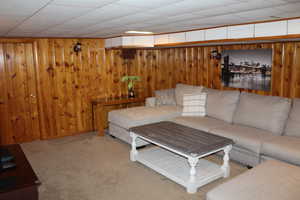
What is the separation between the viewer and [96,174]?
11.5ft

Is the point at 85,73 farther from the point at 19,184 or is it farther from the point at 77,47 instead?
the point at 19,184

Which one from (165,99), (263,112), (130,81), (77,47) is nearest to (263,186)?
(263,112)

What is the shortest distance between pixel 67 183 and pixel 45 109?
216cm

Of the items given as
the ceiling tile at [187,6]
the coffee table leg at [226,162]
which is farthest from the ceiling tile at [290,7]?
the coffee table leg at [226,162]

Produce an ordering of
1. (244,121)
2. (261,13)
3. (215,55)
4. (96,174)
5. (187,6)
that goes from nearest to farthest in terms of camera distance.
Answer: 1. (187,6)
2. (261,13)
3. (96,174)
4. (244,121)
5. (215,55)

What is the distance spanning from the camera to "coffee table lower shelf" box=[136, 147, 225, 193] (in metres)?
3.04

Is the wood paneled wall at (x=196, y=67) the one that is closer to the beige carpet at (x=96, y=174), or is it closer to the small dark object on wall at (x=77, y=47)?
the small dark object on wall at (x=77, y=47)

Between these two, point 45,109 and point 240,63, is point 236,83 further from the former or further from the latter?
point 45,109

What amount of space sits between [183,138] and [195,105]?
4.49 feet

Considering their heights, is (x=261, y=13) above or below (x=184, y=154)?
above

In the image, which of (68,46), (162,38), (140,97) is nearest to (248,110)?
(162,38)

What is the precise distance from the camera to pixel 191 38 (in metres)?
4.31

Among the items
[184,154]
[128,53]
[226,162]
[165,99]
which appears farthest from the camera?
[128,53]

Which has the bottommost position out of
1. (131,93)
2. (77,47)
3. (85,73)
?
(131,93)
